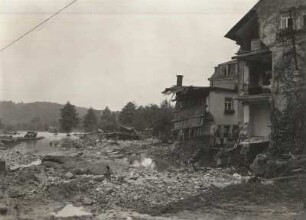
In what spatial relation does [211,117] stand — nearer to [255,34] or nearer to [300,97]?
[255,34]

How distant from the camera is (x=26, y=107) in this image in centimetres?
16812

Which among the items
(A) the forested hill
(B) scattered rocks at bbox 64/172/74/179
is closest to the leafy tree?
(A) the forested hill

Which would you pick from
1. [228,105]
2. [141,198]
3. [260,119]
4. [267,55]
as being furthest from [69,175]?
[228,105]

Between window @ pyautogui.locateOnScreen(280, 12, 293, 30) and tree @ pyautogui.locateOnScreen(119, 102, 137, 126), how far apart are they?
5444cm

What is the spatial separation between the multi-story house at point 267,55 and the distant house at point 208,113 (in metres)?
6.07

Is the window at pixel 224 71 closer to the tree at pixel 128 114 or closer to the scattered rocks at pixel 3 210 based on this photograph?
the tree at pixel 128 114

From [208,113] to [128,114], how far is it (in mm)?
46262

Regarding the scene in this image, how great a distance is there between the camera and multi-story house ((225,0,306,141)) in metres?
27.5

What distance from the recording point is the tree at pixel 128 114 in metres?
82.8

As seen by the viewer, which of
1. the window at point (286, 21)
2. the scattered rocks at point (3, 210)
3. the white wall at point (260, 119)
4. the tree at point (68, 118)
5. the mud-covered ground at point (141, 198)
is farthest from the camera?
the tree at point (68, 118)

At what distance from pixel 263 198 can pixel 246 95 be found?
51.6 ft

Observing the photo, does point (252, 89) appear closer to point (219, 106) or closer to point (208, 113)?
point (208, 113)

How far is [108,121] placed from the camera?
323ft

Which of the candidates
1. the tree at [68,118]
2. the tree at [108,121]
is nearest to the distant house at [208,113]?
the tree at [108,121]
